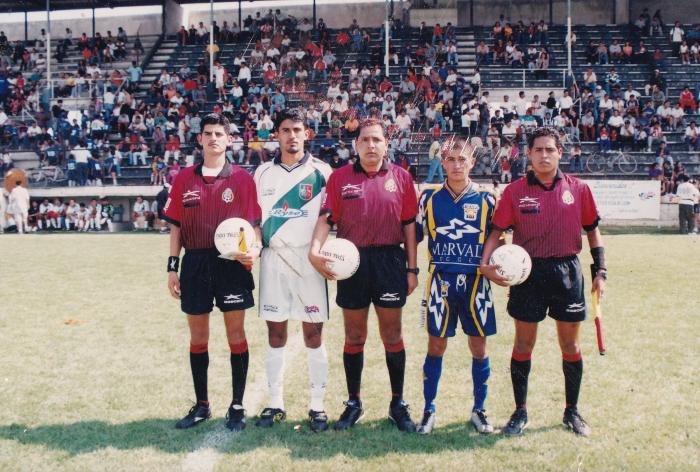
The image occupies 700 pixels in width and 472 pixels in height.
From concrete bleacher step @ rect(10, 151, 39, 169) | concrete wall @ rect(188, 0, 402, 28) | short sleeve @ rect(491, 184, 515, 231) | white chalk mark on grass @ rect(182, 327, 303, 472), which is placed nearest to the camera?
white chalk mark on grass @ rect(182, 327, 303, 472)

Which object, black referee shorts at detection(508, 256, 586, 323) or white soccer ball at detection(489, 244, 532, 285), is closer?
white soccer ball at detection(489, 244, 532, 285)

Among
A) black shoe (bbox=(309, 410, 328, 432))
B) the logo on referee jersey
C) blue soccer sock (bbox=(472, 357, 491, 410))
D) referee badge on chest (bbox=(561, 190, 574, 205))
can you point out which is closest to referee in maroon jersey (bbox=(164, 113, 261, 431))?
the logo on referee jersey

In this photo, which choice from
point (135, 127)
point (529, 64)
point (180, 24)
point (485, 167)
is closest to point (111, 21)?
point (180, 24)

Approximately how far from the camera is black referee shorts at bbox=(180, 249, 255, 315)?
462 cm

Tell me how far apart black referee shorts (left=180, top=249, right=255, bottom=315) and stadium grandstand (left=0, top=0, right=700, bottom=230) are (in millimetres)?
15869

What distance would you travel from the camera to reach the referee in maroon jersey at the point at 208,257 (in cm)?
462

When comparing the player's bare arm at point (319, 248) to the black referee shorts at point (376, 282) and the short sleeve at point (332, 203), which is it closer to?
the short sleeve at point (332, 203)

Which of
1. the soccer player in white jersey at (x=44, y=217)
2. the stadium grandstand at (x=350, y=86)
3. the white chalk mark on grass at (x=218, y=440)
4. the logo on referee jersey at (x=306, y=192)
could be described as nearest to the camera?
the white chalk mark on grass at (x=218, y=440)

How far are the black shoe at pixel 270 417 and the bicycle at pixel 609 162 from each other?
65.3 feet

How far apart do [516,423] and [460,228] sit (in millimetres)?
1374

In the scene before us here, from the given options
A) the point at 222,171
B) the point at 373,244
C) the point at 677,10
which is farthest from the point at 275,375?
the point at 677,10

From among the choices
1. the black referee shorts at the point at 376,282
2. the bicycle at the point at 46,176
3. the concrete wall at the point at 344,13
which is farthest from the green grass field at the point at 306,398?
the concrete wall at the point at 344,13

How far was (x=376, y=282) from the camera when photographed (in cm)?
457

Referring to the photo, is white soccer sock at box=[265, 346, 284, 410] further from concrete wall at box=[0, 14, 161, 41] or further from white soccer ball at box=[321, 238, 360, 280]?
concrete wall at box=[0, 14, 161, 41]
